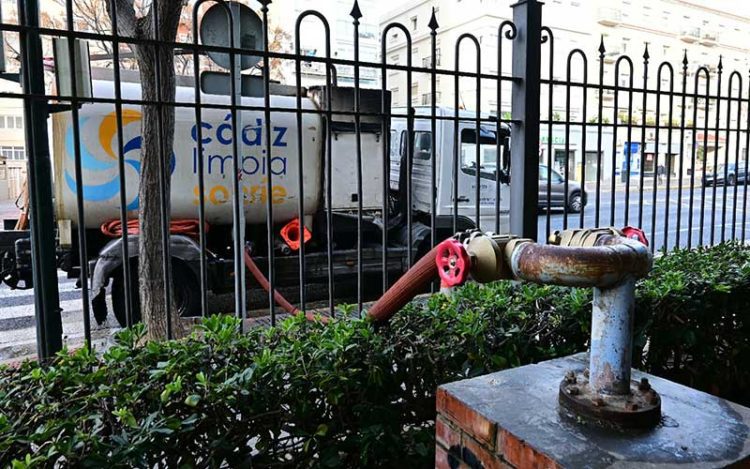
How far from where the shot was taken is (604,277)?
1231 millimetres

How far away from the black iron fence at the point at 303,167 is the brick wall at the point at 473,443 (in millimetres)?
738

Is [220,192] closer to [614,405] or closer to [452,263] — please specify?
[452,263]

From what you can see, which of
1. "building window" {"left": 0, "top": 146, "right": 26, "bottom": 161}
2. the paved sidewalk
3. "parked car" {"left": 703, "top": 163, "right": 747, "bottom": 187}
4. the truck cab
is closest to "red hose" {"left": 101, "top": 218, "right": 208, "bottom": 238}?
the truck cab

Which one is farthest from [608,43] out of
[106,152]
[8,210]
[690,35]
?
[106,152]

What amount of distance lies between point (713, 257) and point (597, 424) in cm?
252

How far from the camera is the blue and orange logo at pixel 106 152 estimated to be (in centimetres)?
543

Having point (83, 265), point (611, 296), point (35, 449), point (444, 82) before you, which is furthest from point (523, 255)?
point (444, 82)

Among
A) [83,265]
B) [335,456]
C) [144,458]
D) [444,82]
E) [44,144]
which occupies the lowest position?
[335,456]

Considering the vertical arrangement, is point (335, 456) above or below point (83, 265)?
below

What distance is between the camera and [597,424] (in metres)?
1.32

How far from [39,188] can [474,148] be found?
731cm

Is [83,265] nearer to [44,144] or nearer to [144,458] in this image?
[44,144]

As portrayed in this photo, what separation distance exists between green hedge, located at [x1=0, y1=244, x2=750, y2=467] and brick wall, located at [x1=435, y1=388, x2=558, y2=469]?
0.88 ft

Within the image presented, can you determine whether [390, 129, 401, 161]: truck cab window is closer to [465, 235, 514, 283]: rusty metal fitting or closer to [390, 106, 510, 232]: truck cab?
[390, 106, 510, 232]: truck cab
